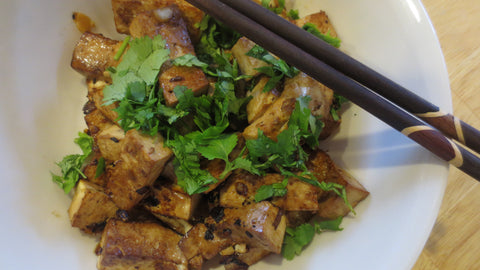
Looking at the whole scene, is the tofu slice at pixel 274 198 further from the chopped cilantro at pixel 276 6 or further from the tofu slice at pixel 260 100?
the chopped cilantro at pixel 276 6

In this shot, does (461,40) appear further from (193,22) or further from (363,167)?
(193,22)

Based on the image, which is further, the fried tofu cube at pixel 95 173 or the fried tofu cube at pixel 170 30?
the fried tofu cube at pixel 95 173

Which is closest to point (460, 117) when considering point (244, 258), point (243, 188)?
point (243, 188)

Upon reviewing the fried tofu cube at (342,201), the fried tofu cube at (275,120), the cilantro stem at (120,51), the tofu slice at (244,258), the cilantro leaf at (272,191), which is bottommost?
the tofu slice at (244,258)

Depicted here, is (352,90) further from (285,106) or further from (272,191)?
(272,191)

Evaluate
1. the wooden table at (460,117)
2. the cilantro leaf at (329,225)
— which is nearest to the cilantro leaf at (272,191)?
the cilantro leaf at (329,225)

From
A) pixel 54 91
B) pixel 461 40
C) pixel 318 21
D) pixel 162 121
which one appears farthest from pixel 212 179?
pixel 461 40

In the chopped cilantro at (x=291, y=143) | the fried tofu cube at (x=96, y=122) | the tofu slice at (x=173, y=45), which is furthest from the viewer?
the fried tofu cube at (x=96, y=122)
